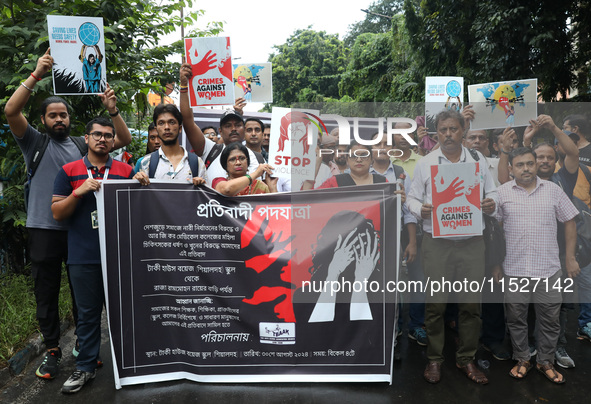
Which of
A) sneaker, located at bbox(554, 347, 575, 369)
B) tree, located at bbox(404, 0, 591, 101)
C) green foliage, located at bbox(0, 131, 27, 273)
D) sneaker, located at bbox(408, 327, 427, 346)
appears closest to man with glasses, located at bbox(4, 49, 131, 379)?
green foliage, located at bbox(0, 131, 27, 273)

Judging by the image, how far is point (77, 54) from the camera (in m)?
4.33

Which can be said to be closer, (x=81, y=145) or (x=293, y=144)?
(x=81, y=145)

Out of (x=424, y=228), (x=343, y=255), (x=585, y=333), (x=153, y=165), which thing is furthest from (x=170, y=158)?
(x=585, y=333)

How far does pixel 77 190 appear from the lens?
3.91 metres

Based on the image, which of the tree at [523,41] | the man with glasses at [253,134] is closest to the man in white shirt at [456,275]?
the man with glasses at [253,134]

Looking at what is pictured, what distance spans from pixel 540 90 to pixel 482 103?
4072mm

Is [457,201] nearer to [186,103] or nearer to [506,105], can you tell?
[506,105]

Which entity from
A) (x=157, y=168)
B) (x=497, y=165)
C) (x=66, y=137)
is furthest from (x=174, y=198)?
(x=497, y=165)

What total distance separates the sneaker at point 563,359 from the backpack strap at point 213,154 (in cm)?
359

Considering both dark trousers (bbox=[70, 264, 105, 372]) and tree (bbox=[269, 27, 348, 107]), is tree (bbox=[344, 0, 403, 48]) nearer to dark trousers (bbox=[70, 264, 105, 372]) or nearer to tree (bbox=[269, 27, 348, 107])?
tree (bbox=[269, 27, 348, 107])

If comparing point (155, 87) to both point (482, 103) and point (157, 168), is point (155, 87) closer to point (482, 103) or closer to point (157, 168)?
point (157, 168)

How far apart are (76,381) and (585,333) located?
4.64 meters

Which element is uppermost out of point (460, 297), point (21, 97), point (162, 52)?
point (162, 52)

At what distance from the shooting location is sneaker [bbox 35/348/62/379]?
423 centimetres
